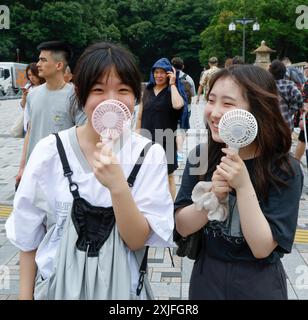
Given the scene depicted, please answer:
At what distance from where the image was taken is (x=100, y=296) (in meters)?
1.38

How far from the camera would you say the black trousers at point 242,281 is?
1.55 metres

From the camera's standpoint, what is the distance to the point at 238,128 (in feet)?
4.40

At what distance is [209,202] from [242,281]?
32 cm

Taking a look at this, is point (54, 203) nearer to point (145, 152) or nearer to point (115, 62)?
point (145, 152)

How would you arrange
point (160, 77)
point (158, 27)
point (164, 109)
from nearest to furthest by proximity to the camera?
point (164, 109) → point (160, 77) → point (158, 27)

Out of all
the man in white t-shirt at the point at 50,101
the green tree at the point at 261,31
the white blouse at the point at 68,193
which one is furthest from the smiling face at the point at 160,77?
the green tree at the point at 261,31

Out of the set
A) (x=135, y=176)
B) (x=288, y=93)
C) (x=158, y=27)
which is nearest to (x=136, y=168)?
(x=135, y=176)

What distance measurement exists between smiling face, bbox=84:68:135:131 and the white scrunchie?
1.20 ft

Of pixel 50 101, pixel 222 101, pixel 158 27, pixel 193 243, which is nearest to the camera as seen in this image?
pixel 222 101

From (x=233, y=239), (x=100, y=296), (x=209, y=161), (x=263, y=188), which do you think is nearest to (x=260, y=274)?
(x=233, y=239)

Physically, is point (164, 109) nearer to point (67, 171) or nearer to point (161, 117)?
point (161, 117)

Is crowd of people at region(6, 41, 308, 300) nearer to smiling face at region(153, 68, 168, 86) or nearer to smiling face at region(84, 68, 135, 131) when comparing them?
smiling face at region(84, 68, 135, 131)

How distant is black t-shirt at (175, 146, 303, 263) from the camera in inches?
58.9

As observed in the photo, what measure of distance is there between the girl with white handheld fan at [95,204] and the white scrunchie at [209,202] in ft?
0.38
